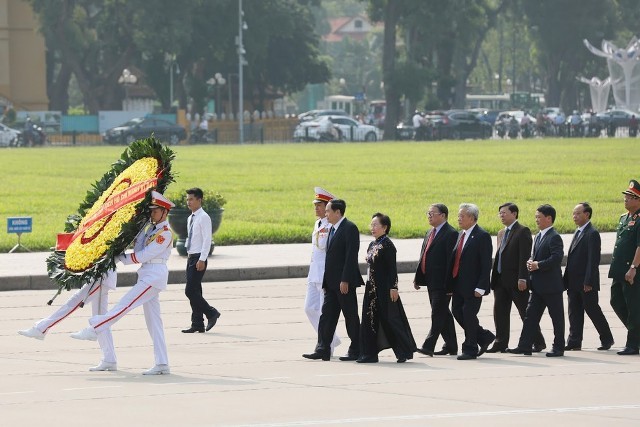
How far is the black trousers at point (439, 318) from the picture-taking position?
562 inches

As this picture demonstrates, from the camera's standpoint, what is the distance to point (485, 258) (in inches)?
555

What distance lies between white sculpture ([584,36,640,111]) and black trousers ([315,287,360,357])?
290 ft

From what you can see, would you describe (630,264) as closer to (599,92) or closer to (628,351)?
(628,351)

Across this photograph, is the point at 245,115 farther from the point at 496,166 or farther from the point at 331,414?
the point at 331,414

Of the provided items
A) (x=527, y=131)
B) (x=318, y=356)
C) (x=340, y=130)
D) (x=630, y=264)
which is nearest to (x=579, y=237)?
(x=630, y=264)

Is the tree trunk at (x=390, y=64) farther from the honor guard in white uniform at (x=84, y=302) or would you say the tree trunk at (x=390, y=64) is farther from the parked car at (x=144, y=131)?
the honor guard in white uniform at (x=84, y=302)

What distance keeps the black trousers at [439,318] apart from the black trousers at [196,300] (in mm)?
2732

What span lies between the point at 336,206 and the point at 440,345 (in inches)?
95.4

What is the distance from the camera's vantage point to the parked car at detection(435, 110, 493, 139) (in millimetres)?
82875

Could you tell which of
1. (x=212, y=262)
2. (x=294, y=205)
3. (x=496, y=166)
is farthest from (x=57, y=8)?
(x=212, y=262)

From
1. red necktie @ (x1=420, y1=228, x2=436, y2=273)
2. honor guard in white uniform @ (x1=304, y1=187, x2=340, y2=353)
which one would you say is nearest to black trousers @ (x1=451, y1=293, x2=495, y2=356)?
red necktie @ (x1=420, y1=228, x2=436, y2=273)

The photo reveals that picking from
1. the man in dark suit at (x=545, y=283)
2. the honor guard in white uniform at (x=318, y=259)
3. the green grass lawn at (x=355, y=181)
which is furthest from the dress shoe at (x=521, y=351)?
the green grass lawn at (x=355, y=181)

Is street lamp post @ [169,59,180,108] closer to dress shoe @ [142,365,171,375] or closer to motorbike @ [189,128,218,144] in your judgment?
motorbike @ [189,128,218,144]

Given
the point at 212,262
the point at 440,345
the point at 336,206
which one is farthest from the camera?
the point at 212,262
